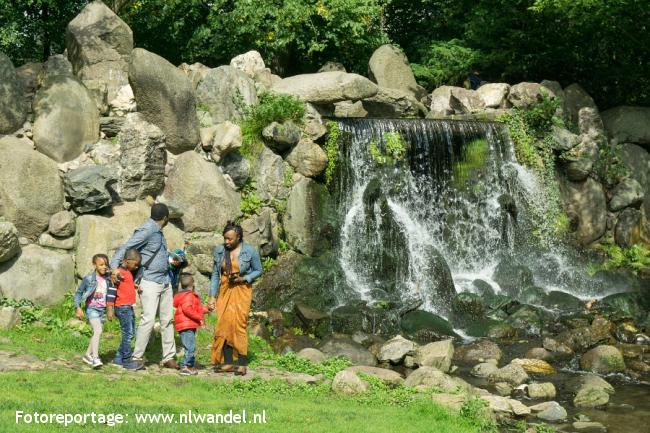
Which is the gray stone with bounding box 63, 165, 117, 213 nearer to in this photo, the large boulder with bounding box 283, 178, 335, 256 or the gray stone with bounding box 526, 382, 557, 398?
the large boulder with bounding box 283, 178, 335, 256

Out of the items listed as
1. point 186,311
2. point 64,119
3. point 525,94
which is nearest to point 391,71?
point 525,94

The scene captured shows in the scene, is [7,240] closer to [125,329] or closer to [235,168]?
[125,329]

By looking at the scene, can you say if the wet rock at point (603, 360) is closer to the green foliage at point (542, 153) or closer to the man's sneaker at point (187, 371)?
the green foliage at point (542, 153)

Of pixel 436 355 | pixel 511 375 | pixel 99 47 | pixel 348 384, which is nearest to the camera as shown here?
pixel 348 384

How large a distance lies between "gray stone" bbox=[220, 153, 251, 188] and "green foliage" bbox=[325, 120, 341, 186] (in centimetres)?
208

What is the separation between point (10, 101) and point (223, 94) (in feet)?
14.5

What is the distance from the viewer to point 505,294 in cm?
1762

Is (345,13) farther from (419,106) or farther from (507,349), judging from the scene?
(507,349)

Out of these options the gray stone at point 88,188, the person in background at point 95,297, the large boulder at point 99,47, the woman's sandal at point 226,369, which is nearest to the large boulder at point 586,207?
the large boulder at point 99,47

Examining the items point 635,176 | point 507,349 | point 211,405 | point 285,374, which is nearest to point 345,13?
point 635,176

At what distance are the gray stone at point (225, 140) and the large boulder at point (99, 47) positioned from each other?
81.1 inches

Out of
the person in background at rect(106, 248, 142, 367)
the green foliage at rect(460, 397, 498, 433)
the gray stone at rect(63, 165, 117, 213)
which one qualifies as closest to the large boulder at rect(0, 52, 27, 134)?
the gray stone at rect(63, 165, 117, 213)

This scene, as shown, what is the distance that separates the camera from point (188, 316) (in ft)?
34.6

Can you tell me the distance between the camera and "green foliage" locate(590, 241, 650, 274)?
63.7 feet
